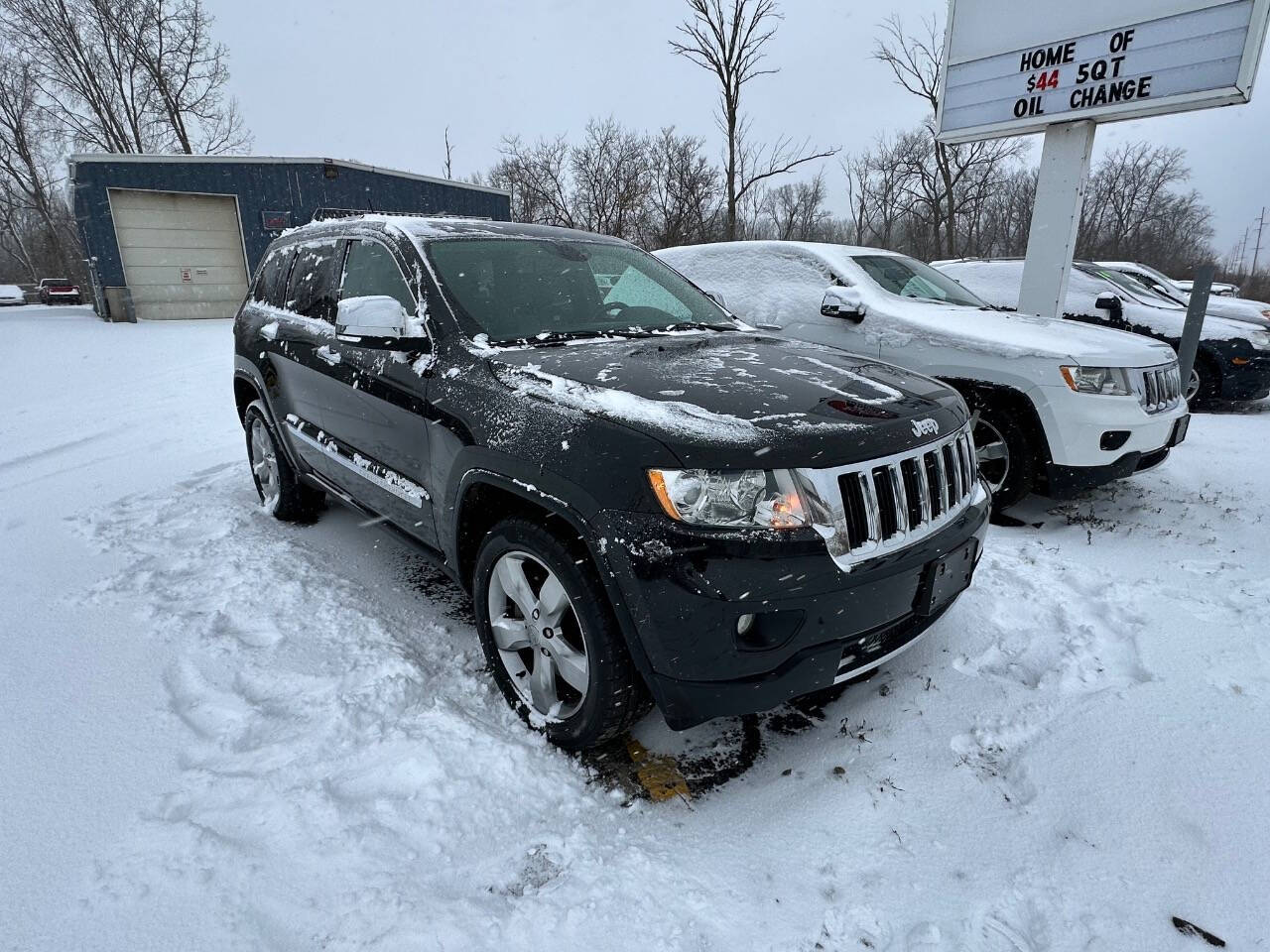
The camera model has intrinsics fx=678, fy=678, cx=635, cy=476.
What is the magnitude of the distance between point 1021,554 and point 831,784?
2.11m

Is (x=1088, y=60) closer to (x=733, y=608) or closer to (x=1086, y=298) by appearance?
(x=1086, y=298)

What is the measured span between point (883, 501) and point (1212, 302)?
9272 millimetres

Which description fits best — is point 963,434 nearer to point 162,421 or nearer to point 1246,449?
point 1246,449

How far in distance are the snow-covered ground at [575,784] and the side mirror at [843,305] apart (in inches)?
74.4

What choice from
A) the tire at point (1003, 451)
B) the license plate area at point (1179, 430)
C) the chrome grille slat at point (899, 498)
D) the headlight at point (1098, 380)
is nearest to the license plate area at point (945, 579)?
the chrome grille slat at point (899, 498)

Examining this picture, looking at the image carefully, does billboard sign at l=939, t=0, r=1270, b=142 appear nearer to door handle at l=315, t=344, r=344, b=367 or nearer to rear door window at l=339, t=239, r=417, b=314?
rear door window at l=339, t=239, r=417, b=314

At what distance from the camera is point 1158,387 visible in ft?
12.9

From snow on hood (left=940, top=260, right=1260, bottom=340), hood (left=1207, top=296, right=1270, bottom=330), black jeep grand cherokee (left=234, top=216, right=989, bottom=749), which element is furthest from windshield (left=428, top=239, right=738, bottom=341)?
hood (left=1207, top=296, right=1270, bottom=330)

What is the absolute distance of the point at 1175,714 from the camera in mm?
2285

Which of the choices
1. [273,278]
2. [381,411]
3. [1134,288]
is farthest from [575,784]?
[1134,288]

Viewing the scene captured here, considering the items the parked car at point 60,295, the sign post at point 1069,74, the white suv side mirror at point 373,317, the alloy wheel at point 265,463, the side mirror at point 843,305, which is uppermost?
the sign post at point 1069,74

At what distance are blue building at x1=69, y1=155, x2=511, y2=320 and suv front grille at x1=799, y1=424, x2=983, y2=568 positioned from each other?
17955 mm

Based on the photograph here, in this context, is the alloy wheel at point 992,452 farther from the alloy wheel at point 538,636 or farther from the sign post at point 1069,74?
the alloy wheel at point 538,636

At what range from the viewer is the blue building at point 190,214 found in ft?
55.9
